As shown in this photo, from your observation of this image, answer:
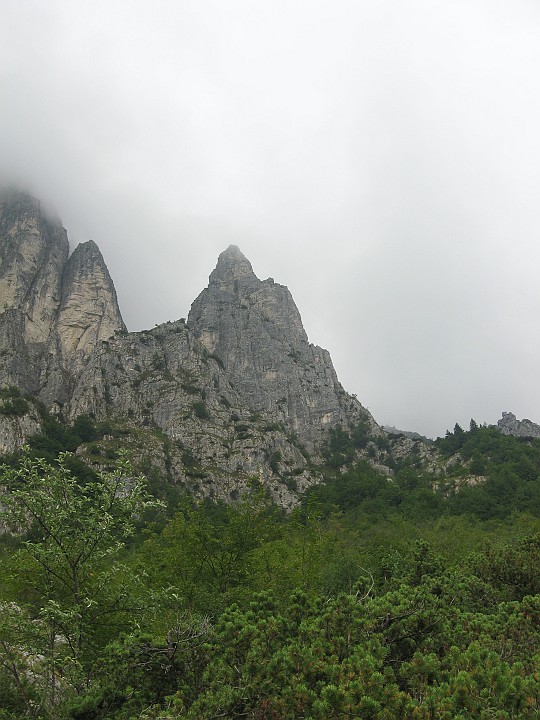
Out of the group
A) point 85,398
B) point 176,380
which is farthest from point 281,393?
point 85,398

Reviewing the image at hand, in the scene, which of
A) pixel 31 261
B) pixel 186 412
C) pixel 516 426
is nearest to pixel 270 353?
pixel 186 412

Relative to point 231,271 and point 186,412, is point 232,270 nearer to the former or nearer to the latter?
point 231,271

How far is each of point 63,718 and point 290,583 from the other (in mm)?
15482

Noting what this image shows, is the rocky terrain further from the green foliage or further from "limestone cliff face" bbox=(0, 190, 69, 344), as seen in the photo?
the green foliage

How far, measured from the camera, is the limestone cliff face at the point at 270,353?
158 m

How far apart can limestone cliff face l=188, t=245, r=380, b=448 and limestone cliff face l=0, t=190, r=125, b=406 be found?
3547 centimetres

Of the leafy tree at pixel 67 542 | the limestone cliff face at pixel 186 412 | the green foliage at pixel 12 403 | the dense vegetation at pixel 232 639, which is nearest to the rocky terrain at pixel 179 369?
the limestone cliff face at pixel 186 412

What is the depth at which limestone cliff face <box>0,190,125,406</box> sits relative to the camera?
411ft

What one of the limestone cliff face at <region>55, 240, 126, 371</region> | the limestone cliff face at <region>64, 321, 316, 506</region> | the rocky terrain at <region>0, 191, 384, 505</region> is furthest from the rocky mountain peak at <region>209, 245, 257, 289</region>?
the limestone cliff face at <region>64, 321, 316, 506</region>

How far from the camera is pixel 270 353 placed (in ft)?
543

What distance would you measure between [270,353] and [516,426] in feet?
293

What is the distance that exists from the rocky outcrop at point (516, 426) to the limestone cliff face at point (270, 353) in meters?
48.4

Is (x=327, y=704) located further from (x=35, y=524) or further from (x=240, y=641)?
(x=35, y=524)

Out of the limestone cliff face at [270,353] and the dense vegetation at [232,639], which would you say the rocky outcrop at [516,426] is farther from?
the dense vegetation at [232,639]
